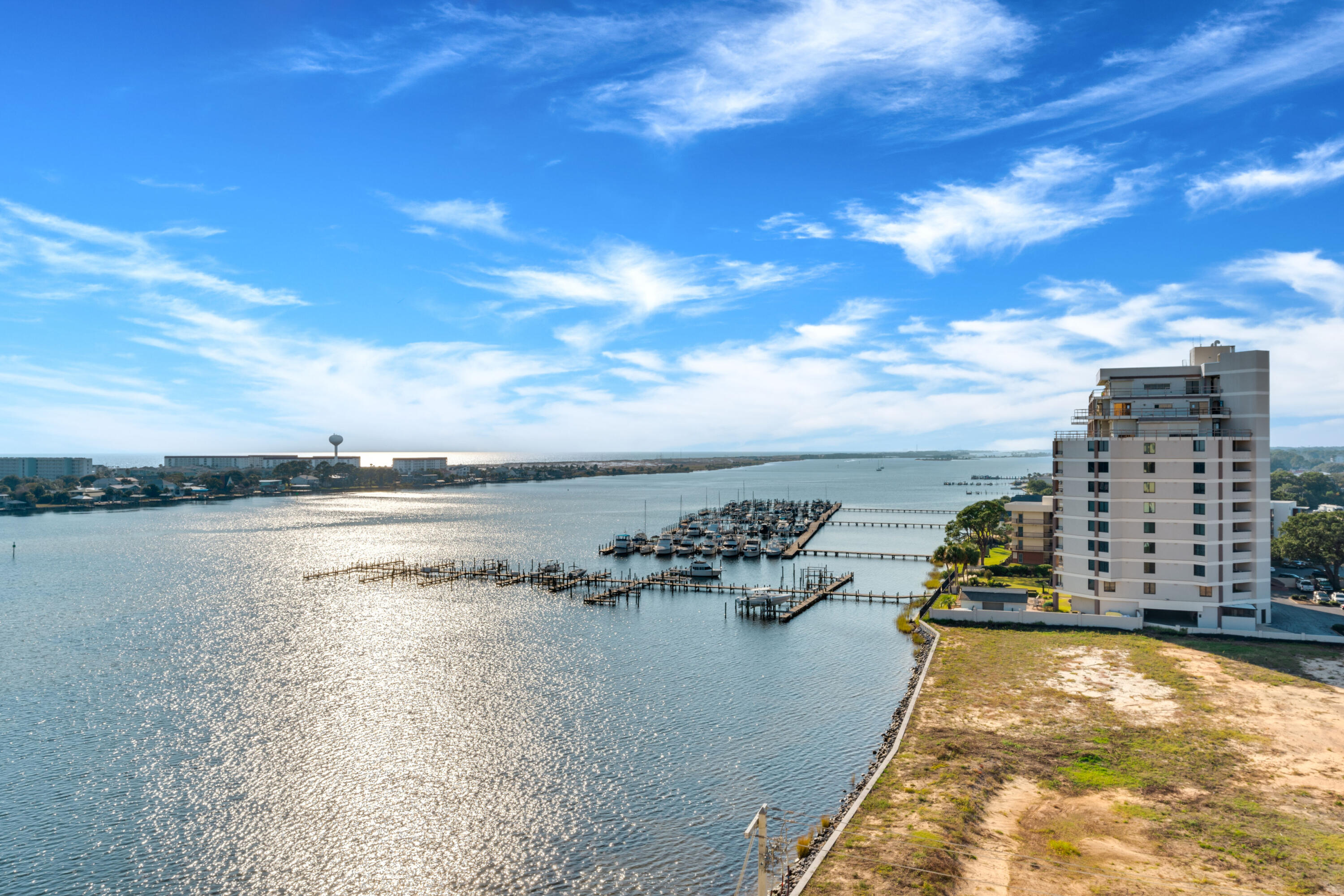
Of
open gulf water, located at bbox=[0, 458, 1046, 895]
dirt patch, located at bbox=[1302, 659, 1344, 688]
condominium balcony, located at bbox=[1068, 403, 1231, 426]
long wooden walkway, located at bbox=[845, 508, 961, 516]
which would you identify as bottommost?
open gulf water, located at bbox=[0, 458, 1046, 895]

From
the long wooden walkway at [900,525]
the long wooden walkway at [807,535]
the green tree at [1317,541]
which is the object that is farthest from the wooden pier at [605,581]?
the long wooden walkway at [900,525]

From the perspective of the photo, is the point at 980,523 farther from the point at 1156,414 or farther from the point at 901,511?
the point at 901,511

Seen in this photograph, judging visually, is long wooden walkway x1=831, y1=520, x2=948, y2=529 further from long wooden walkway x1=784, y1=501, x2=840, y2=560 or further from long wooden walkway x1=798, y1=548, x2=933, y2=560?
long wooden walkway x1=798, y1=548, x2=933, y2=560

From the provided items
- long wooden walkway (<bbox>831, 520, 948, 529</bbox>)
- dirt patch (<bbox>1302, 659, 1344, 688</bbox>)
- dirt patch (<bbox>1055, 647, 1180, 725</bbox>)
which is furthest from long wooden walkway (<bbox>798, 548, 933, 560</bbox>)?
dirt patch (<bbox>1302, 659, 1344, 688</bbox>)

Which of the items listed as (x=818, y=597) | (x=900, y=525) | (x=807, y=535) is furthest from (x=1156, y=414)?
(x=900, y=525)

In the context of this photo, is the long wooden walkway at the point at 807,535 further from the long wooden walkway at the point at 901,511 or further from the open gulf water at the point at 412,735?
the open gulf water at the point at 412,735
